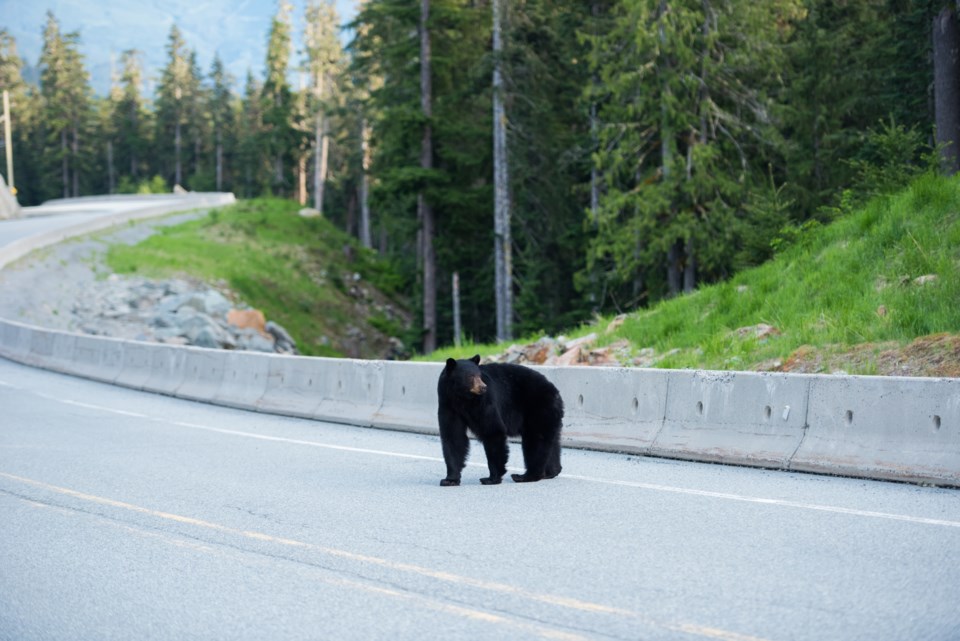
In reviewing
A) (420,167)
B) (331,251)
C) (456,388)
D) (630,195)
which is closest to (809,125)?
(630,195)

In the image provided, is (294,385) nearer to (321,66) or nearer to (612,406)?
(612,406)

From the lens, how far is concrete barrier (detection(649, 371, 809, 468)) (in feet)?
33.2

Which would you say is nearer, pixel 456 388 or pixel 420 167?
pixel 456 388

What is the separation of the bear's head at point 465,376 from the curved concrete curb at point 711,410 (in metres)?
2.98

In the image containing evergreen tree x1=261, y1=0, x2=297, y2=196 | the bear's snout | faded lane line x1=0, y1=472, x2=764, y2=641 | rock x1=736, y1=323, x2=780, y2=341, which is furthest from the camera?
evergreen tree x1=261, y1=0, x2=297, y2=196

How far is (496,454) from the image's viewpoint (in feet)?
30.0

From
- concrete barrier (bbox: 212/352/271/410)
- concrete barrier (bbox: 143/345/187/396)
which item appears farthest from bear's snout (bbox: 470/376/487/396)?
concrete barrier (bbox: 143/345/187/396)

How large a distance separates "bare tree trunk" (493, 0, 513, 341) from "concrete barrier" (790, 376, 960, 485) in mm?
27709

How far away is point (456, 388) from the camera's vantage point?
8742mm

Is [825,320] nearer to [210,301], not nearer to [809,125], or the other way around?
[809,125]

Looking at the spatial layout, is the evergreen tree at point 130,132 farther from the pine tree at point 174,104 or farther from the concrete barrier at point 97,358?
the concrete barrier at point 97,358

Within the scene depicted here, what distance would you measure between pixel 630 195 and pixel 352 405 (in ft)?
65.3

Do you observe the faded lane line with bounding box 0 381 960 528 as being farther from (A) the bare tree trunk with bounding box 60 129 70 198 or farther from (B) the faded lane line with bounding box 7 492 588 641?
(A) the bare tree trunk with bounding box 60 129 70 198

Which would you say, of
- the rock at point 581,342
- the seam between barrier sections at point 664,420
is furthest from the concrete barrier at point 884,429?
the rock at point 581,342
